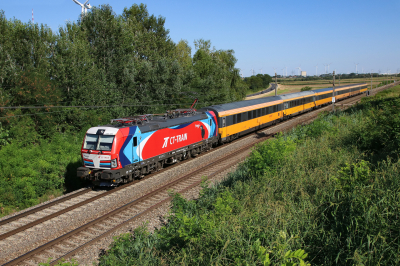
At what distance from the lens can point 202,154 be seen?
21312 millimetres

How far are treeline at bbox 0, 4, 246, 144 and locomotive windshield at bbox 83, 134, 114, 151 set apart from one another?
387 inches

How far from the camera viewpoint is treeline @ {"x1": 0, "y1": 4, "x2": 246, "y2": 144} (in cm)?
2391

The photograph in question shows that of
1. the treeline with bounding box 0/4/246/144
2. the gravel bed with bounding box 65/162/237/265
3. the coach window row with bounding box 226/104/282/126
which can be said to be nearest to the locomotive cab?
the gravel bed with bounding box 65/162/237/265

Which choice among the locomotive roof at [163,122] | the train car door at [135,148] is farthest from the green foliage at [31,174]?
the locomotive roof at [163,122]

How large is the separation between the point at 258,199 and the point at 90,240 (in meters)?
5.69

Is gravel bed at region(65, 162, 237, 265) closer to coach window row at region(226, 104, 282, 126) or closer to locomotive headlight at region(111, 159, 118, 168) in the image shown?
locomotive headlight at region(111, 159, 118, 168)

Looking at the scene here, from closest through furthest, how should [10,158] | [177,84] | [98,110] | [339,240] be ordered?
1. [339,240]
2. [10,158]
3. [98,110]
4. [177,84]

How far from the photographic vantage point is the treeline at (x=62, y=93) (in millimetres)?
17641

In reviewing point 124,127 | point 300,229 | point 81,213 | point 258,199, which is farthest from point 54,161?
point 300,229

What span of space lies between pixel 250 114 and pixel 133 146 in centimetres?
1461

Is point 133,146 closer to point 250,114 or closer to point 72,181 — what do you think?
point 72,181

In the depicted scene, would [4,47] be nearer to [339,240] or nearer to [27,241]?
[27,241]

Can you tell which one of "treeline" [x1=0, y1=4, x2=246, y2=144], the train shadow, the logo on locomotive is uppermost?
"treeline" [x1=0, y1=4, x2=246, y2=144]

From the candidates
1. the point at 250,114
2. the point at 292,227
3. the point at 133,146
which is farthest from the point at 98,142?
the point at 250,114
